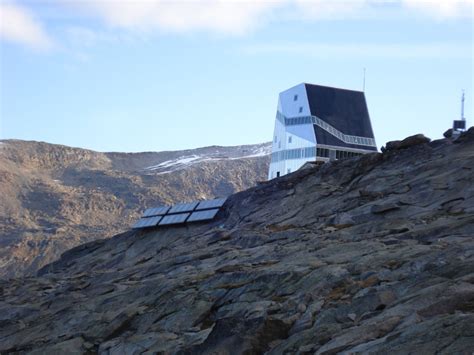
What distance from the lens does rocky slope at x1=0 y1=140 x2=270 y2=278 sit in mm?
113375

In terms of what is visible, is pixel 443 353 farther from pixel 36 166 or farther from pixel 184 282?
pixel 36 166

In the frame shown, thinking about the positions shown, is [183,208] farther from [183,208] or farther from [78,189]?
[78,189]

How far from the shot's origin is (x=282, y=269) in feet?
77.2

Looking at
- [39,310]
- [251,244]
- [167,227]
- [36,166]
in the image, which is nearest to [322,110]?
[167,227]

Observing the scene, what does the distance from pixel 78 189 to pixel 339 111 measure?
303ft

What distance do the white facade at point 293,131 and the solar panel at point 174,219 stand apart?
21341 mm

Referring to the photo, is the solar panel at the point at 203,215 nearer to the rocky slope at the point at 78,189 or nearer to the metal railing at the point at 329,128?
the metal railing at the point at 329,128

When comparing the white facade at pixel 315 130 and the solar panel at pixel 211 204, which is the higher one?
the white facade at pixel 315 130

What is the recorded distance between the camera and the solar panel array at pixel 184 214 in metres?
41.2

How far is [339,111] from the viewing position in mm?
65875

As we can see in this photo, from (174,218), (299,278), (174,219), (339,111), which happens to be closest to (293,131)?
(339,111)

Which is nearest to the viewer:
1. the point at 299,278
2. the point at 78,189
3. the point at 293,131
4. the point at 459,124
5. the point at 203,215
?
the point at 299,278

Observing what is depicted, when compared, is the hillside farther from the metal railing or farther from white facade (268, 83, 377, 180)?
the metal railing

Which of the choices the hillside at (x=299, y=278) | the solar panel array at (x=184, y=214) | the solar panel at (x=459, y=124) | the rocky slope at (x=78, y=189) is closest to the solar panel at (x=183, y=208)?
the solar panel array at (x=184, y=214)
